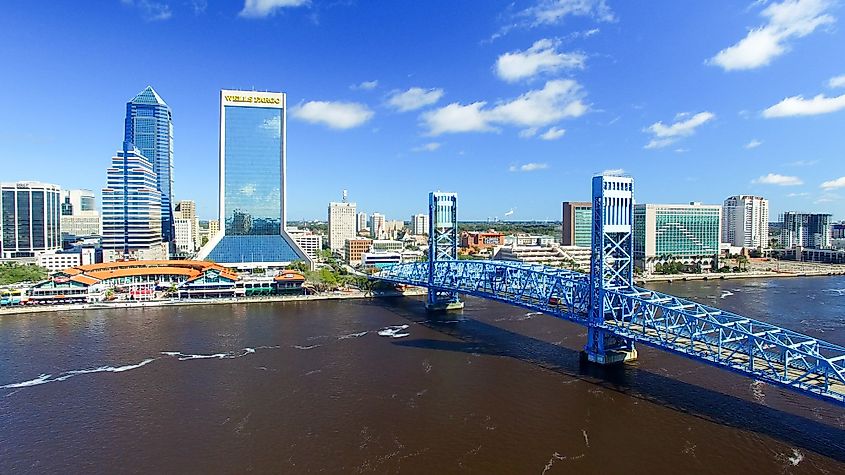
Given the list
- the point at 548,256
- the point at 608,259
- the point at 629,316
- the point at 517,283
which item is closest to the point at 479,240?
the point at 548,256

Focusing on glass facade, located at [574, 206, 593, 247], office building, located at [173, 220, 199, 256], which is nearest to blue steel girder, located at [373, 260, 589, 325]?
glass facade, located at [574, 206, 593, 247]

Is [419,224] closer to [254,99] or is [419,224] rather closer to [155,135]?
[155,135]

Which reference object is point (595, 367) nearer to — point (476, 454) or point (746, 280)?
point (476, 454)

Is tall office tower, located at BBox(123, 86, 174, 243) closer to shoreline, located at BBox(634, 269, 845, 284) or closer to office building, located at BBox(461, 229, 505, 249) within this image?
office building, located at BBox(461, 229, 505, 249)

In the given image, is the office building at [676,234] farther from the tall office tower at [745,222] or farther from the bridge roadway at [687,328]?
the bridge roadway at [687,328]

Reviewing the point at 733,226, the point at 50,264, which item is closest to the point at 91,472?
the point at 50,264

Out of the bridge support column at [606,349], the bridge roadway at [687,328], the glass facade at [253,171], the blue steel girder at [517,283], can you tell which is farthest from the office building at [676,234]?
the bridge support column at [606,349]
